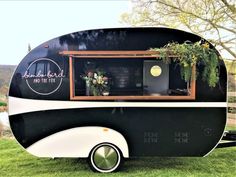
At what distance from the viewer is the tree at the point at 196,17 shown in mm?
12492

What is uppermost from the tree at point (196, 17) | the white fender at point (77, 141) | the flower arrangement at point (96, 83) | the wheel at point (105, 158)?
the tree at point (196, 17)

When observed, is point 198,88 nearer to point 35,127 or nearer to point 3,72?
point 35,127

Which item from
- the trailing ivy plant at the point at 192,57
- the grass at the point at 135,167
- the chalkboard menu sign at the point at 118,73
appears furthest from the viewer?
the grass at the point at 135,167

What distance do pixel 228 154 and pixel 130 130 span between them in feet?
9.79

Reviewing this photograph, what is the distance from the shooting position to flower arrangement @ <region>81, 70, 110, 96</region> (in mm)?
5355

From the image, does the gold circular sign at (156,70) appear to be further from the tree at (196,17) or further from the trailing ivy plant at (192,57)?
the tree at (196,17)

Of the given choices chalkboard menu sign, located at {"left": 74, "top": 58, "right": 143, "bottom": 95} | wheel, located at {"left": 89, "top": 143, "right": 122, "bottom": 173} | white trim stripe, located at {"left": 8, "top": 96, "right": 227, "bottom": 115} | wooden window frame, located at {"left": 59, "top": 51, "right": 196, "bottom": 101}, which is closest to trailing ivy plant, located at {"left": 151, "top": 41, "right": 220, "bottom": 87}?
wooden window frame, located at {"left": 59, "top": 51, "right": 196, "bottom": 101}

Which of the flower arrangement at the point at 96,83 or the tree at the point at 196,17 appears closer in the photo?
the flower arrangement at the point at 96,83

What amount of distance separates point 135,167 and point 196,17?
28.1 ft

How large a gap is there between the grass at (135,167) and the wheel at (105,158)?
0.45 feet

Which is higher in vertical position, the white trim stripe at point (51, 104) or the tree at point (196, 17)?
the tree at point (196, 17)

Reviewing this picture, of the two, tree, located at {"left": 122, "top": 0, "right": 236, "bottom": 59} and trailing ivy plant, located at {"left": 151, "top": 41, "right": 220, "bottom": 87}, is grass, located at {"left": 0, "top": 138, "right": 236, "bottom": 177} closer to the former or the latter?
trailing ivy plant, located at {"left": 151, "top": 41, "right": 220, "bottom": 87}

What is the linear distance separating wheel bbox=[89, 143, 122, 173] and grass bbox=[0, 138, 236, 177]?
14cm

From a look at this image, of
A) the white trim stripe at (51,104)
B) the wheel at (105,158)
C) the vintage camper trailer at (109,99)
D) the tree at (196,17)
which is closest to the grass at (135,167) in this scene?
the wheel at (105,158)
